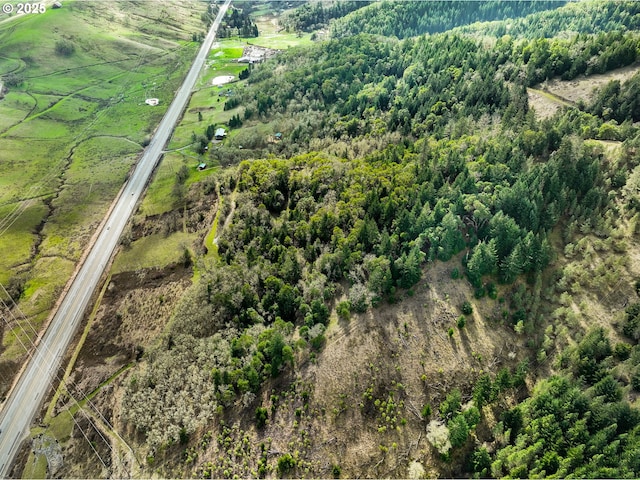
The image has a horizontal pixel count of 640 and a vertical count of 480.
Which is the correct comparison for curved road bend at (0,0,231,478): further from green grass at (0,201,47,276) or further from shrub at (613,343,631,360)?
shrub at (613,343,631,360)

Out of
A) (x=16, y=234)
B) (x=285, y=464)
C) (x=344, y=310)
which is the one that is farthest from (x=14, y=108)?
(x=285, y=464)

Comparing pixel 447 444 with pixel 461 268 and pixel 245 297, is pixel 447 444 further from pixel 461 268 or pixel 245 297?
pixel 245 297

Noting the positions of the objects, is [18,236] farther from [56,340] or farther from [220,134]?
[220,134]

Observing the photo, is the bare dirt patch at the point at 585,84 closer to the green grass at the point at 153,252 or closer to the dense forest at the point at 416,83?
the dense forest at the point at 416,83

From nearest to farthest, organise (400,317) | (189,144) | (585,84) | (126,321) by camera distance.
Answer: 1. (400,317)
2. (126,321)
3. (585,84)
4. (189,144)

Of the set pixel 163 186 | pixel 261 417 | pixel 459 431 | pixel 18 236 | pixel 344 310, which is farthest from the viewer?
pixel 163 186

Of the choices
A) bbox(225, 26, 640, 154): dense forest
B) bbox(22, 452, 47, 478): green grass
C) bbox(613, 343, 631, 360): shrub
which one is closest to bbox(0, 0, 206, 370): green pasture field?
bbox(22, 452, 47, 478): green grass

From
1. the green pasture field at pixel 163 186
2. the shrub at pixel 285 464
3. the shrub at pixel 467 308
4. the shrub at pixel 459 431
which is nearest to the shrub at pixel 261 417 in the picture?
the shrub at pixel 285 464
